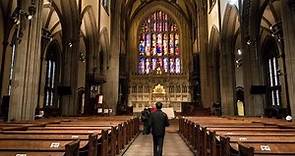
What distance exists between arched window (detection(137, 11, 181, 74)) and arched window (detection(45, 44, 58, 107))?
1078 cm

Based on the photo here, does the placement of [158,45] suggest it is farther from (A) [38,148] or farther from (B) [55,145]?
(A) [38,148]

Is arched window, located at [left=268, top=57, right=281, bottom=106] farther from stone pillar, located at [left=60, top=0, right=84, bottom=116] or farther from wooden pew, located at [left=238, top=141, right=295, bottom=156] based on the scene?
wooden pew, located at [left=238, top=141, right=295, bottom=156]

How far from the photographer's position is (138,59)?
104ft

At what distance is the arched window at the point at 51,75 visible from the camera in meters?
22.5

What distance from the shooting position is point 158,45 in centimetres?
3222

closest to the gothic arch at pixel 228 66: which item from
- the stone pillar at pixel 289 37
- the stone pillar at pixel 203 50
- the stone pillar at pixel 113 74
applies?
the stone pillar at pixel 203 50

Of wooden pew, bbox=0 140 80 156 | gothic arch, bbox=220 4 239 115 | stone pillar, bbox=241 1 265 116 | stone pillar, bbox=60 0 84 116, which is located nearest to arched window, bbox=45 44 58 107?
stone pillar, bbox=60 0 84 116

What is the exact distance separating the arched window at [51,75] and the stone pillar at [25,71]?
14.2 metres

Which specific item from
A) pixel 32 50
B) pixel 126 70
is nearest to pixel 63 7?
pixel 32 50

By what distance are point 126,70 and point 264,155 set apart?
2697 centimetres

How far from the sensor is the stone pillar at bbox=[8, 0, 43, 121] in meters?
8.31

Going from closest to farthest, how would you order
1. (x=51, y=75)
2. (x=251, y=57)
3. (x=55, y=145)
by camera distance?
1. (x=55, y=145)
2. (x=251, y=57)
3. (x=51, y=75)

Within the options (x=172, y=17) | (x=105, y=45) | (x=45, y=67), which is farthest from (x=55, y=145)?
(x=172, y=17)

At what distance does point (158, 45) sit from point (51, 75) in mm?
14267
